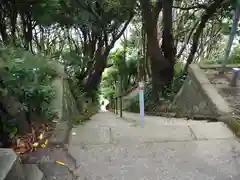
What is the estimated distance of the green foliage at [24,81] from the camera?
7.98 feet

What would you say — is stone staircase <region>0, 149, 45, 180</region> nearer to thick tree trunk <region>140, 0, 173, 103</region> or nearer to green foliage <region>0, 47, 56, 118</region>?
green foliage <region>0, 47, 56, 118</region>

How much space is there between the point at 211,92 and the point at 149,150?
1.96 meters

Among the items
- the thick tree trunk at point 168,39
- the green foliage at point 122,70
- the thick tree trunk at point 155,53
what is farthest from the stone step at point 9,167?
the green foliage at point 122,70

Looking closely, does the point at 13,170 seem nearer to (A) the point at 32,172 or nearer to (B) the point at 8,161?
(B) the point at 8,161

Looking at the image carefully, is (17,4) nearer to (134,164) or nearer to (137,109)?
(137,109)

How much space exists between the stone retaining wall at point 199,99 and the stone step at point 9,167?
2550mm

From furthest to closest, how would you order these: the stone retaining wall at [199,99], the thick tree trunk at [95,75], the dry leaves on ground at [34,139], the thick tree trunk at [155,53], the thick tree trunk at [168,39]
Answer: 1. the thick tree trunk at [95,75]
2. the thick tree trunk at [168,39]
3. the thick tree trunk at [155,53]
4. the stone retaining wall at [199,99]
5. the dry leaves on ground at [34,139]

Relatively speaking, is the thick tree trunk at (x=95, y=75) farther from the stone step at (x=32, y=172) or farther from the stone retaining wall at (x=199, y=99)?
the stone step at (x=32, y=172)

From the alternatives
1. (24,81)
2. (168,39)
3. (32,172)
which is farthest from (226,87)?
(32,172)

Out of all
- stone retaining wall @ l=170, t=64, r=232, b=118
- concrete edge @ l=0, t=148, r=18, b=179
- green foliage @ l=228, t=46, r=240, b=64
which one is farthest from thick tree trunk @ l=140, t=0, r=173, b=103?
concrete edge @ l=0, t=148, r=18, b=179

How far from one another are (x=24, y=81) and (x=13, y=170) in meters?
0.97

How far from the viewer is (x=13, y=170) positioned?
6.31 ft

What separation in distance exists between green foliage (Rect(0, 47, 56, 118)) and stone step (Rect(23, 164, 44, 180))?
1.79 ft

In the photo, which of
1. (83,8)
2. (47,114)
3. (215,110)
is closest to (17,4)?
(83,8)
